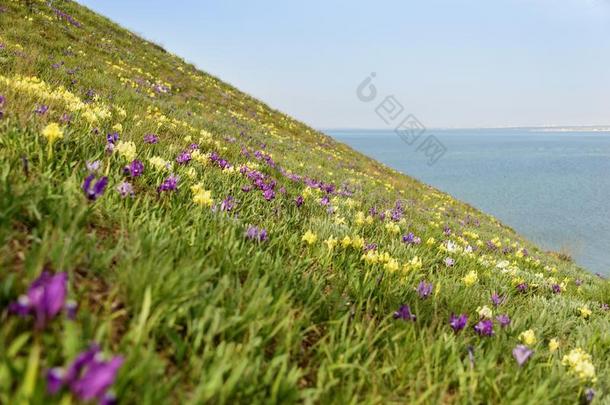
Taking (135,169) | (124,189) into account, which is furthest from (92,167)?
(135,169)

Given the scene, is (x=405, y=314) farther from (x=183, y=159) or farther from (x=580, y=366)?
(x=183, y=159)

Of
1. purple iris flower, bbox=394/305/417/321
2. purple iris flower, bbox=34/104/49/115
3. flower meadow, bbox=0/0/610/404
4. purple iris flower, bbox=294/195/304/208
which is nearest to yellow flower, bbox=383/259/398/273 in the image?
flower meadow, bbox=0/0/610/404

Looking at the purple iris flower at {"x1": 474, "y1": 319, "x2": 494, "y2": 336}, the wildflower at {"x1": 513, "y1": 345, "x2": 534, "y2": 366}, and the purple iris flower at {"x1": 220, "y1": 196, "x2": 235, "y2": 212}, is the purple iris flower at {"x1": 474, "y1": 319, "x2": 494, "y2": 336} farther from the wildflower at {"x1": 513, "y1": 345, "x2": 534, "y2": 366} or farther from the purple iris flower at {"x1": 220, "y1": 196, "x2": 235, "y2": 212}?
the purple iris flower at {"x1": 220, "y1": 196, "x2": 235, "y2": 212}

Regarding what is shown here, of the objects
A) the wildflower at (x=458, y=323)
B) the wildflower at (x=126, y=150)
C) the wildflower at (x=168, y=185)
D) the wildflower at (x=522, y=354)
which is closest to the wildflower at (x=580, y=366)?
the wildflower at (x=522, y=354)

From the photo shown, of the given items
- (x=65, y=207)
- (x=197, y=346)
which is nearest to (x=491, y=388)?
(x=197, y=346)

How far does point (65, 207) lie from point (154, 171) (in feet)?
4.95

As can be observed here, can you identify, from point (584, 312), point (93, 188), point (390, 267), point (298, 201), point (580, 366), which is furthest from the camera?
point (298, 201)

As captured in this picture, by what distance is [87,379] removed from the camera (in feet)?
4.13

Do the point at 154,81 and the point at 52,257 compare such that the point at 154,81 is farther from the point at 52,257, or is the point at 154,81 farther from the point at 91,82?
the point at 52,257

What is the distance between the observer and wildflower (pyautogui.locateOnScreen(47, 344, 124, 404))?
1.24 metres

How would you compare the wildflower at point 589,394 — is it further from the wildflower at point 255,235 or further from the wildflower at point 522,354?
the wildflower at point 255,235

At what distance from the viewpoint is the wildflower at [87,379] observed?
1.24 meters

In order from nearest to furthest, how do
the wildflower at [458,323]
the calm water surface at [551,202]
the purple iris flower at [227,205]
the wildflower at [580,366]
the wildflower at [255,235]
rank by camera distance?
the wildflower at [580,366] → the wildflower at [458,323] → the wildflower at [255,235] → the purple iris flower at [227,205] → the calm water surface at [551,202]

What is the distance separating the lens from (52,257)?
6.28ft
